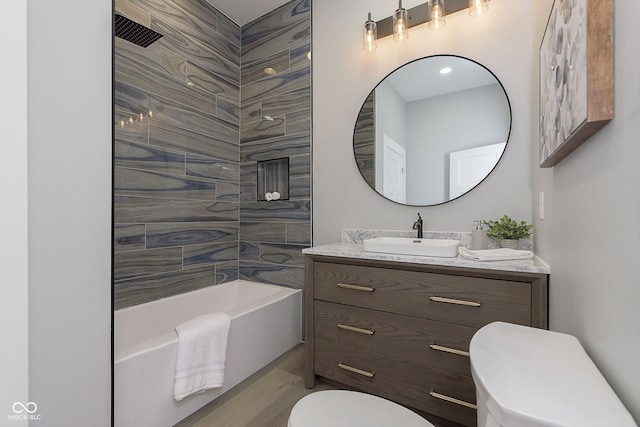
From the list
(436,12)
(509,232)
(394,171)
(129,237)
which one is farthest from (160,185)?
(509,232)

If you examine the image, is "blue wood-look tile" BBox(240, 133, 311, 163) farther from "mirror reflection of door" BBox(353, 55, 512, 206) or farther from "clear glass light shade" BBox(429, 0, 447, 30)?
"clear glass light shade" BBox(429, 0, 447, 30)

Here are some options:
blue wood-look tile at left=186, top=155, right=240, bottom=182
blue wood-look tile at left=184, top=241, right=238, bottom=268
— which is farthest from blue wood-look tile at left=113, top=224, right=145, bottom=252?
blue wood-look tile at left=186, top=155, right=240, bottom=182

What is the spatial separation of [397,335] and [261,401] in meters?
0.92

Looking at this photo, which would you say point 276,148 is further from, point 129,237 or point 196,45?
point 129,237

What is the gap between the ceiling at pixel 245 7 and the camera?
2.58m

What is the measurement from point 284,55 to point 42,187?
2.23m

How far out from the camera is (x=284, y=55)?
2625mm

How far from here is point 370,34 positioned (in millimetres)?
2092

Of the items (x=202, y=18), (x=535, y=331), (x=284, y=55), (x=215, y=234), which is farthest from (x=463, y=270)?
(x=202, y=18)

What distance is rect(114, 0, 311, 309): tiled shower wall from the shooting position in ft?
6.84

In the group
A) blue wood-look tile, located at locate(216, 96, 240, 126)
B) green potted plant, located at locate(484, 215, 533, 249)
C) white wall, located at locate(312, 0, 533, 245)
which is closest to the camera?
green potted plant, located at locate(484, 215, 533, 249)

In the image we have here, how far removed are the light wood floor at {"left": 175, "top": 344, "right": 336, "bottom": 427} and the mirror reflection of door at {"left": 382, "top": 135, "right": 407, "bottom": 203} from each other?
53.2 inches
